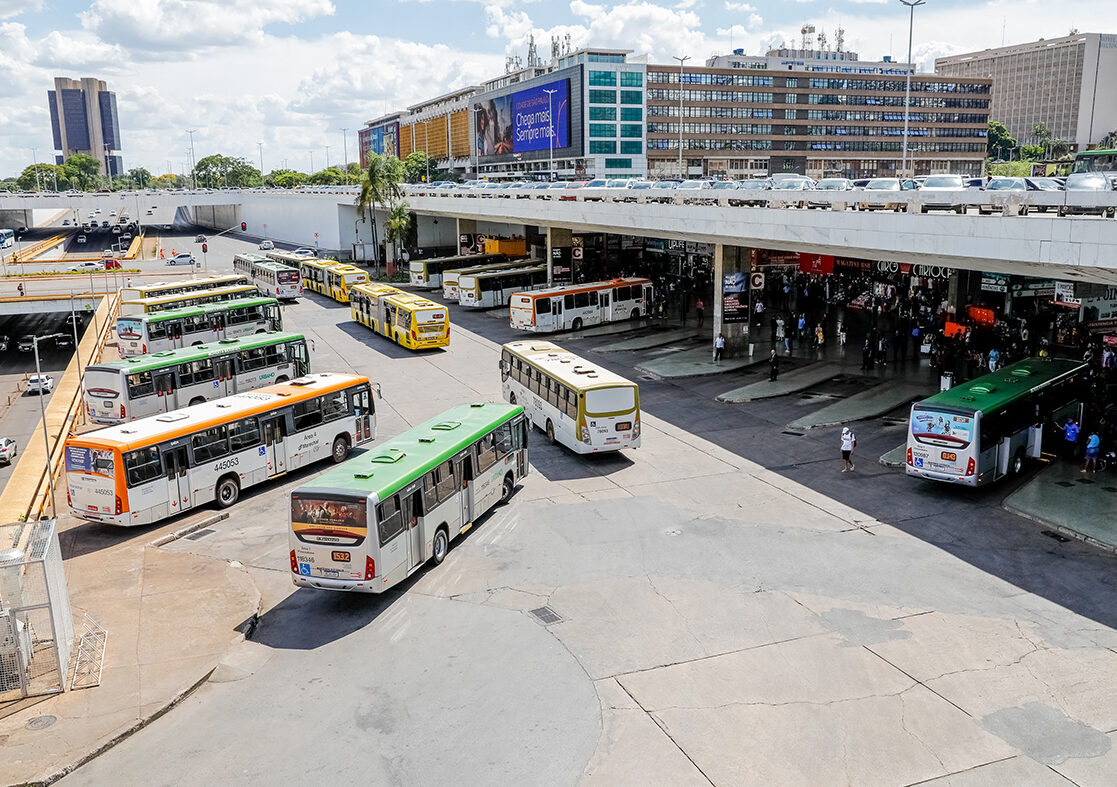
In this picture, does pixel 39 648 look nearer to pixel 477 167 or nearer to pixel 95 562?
pixel 95 562

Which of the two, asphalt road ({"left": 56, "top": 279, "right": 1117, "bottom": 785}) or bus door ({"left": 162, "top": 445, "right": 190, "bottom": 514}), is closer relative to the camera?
asphalt road ({"left": 56, "top": 279, "right": 1117, "bottom": 785})

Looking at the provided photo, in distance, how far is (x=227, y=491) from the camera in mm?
23078

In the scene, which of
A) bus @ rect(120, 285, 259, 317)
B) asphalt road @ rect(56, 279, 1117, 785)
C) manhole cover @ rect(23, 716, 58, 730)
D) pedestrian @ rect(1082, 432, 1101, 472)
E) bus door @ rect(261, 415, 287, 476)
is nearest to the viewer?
asphalt road @ rect(56, 279, 1117, 785)

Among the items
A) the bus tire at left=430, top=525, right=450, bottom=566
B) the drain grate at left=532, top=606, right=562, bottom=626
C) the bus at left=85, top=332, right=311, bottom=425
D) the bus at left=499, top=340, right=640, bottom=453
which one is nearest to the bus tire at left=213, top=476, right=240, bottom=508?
the bus tire at left=430, top=525, right=450, bottom=566

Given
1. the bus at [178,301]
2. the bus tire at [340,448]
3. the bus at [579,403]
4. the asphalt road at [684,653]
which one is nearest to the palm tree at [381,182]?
the bus at [178,301]

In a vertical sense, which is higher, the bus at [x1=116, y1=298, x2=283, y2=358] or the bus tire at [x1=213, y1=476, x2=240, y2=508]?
the bus at [x1=116, y1=298, x2=283, y2=358]

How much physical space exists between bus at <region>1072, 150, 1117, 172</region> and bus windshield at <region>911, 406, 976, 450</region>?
27.6 m

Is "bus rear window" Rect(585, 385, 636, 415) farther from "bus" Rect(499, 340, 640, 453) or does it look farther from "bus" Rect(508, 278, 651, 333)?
"bus" Rect(508, 278, 651, 333)

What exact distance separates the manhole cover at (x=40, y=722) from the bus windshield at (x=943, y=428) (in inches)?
786

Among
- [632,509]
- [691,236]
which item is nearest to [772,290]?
[691,236]

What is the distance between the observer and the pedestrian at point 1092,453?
23781 millimetres

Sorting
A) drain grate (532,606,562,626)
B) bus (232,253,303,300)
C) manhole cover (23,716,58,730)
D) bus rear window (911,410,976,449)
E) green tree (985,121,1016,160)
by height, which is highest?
green tree (985,121,1016,160)

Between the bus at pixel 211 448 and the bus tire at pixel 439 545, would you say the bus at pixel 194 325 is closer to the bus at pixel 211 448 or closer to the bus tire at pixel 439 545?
the bus at pixel 211 448

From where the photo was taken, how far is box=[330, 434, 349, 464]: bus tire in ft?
86.1
